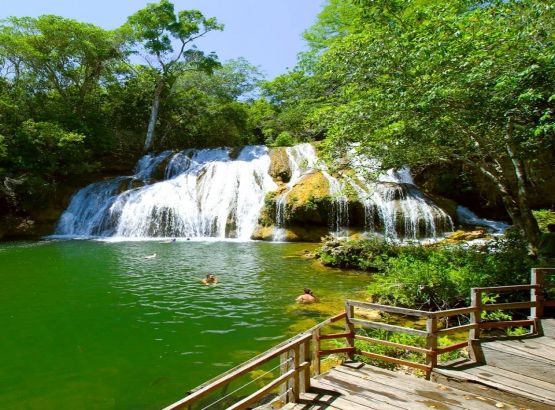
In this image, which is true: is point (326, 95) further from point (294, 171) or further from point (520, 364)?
point (520, 364)

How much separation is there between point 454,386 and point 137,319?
21.1ft

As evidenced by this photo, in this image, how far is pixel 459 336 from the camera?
315 inches

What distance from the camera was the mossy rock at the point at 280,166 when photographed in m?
26.3

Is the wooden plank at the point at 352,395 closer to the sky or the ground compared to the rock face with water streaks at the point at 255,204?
closer to the ground

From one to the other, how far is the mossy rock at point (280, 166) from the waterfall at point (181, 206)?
48cm

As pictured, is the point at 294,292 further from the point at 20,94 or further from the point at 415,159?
the point at 20,94

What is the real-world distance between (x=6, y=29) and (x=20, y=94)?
4.23 m

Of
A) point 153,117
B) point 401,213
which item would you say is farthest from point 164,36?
point 401,213

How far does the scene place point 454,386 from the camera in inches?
198

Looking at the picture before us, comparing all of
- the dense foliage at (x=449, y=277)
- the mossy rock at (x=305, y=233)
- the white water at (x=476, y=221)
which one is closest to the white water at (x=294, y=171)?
the mossy rock at (x=305, y=233)

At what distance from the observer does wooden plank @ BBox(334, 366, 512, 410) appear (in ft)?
14.8

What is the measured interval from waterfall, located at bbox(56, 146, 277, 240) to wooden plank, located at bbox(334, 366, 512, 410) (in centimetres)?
1793

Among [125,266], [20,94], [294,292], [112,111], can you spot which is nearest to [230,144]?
[112,111]

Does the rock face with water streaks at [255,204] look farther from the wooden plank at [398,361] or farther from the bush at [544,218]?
the wooden plank at [398,361]
